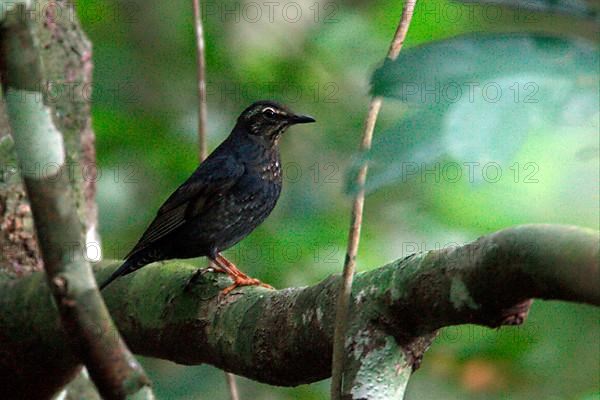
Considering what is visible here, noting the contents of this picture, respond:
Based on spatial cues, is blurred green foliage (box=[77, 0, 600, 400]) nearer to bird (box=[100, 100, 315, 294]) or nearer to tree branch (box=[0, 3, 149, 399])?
bird (box=[100, 100, 315, 294])

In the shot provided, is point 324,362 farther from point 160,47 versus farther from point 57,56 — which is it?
point 160,47

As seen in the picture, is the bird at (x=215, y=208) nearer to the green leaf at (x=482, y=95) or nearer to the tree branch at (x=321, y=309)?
the tree branch at (x=321, y=309)

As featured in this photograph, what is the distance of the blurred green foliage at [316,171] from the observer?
4.24m

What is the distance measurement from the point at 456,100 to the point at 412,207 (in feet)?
13.0

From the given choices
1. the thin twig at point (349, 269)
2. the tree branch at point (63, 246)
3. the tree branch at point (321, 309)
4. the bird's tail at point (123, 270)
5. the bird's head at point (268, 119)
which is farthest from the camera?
the bird's head at point (268, 119)

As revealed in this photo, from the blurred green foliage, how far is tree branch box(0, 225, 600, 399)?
3.15ft

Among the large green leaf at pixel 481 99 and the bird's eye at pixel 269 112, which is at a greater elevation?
the large green leaf at pixel 481 99

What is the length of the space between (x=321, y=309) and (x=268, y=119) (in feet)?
7.03

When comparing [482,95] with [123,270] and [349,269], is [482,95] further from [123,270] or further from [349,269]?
[123,270]

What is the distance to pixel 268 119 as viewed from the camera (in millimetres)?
4402

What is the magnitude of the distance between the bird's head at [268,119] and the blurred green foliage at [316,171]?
0.42m

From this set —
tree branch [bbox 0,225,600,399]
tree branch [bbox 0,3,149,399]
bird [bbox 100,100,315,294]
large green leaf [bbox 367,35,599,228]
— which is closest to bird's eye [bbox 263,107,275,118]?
bird [bbox 100,100,315,294]

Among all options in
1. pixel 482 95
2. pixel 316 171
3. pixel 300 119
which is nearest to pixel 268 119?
pixel 300 119

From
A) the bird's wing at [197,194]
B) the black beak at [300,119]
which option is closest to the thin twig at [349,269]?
the bird's wing at [197,194]
